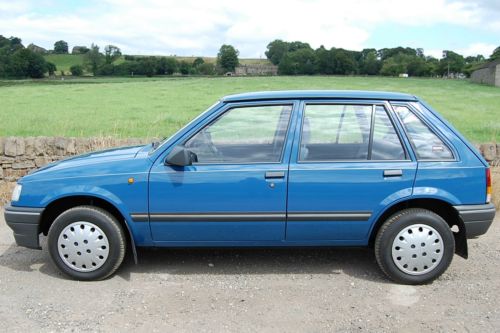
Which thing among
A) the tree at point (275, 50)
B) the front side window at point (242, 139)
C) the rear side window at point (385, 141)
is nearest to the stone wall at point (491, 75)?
the tree at point (275, 50)

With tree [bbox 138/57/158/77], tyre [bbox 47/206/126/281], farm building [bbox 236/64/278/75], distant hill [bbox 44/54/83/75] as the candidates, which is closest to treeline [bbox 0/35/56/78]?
distant hill [bbox 44/54/83/75]

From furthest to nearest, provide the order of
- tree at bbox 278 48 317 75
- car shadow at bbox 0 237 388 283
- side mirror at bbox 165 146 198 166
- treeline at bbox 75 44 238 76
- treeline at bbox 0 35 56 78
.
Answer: treeline at bbox 75 44 238 76 < tree at bbox 278 48 317 75 < treeline at bbox 0 35 56 78 < car shadow at bbox 0 237 388 283 < side mirror at bbox 165 146 198 166

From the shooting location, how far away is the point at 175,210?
437cm

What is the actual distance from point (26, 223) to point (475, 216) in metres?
4.05

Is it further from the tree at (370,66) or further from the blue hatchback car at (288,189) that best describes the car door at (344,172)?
the tree at (370,66)

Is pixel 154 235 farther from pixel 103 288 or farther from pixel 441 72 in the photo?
pixel 441 72

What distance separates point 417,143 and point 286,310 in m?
1.88

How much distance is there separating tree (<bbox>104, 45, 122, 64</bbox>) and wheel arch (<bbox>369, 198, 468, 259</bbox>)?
290 feet

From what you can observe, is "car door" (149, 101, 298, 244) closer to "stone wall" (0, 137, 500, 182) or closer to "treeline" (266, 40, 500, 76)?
"stone wall" (0, 137, 500, 182)

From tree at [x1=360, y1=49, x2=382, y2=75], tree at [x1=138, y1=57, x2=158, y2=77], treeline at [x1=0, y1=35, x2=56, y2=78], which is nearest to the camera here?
treeline at [x1=0, y1=35, x2=56, y2=78]

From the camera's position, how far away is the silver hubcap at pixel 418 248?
4.45 m

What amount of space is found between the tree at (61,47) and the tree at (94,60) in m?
13.8

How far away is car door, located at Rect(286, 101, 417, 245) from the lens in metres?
4.35

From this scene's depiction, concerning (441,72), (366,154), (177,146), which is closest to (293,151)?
(366,154)
